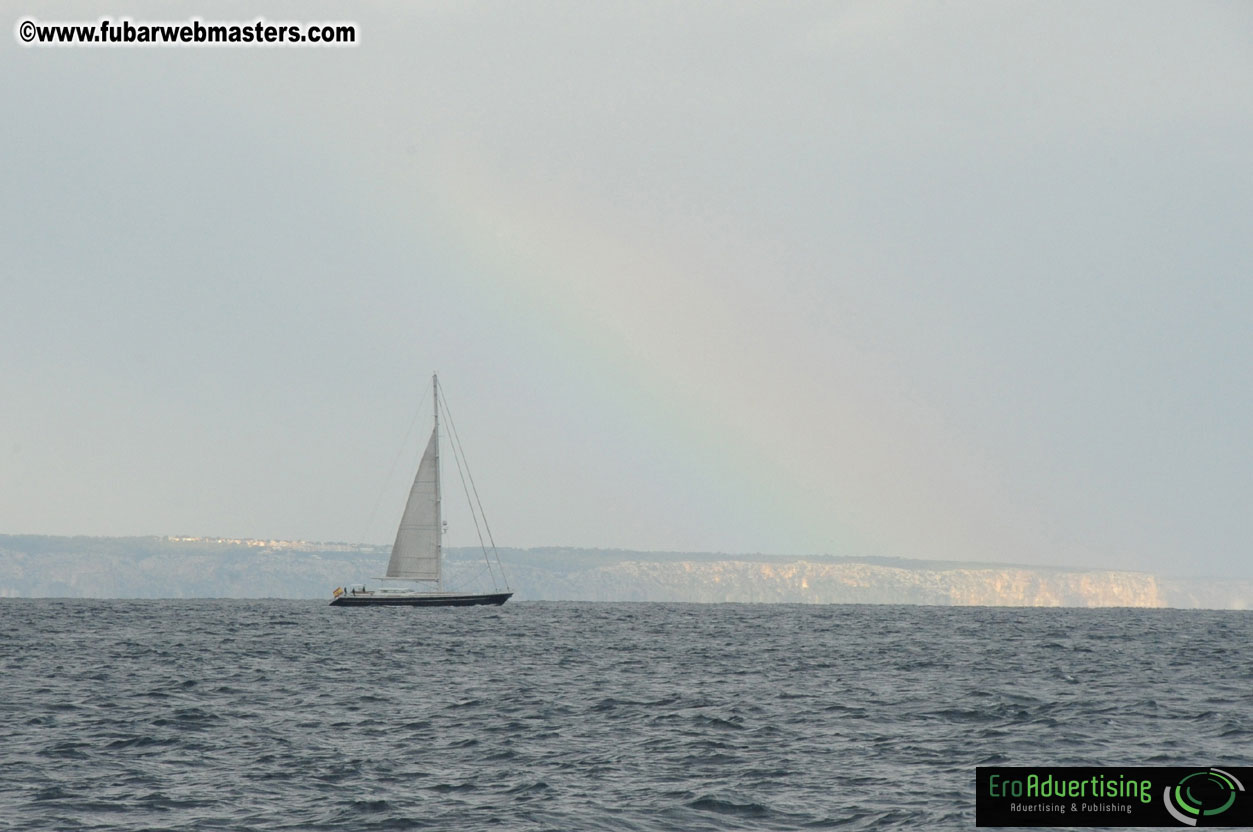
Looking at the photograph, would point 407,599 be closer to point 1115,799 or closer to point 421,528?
point 421,528

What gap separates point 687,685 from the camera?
45531 millimetres

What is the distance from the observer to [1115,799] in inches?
855

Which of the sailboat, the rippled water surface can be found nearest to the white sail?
the sailboat

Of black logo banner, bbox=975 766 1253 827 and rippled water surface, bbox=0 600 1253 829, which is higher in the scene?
black logo banner, bbox=975 766 1253 827

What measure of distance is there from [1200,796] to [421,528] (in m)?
108

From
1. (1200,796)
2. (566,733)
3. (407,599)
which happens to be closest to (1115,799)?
(1200,796)

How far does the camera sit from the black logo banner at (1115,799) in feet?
68.5

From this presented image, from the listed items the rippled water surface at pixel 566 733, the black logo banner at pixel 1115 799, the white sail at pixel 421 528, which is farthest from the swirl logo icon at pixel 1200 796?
the white sail at pixel 421 528

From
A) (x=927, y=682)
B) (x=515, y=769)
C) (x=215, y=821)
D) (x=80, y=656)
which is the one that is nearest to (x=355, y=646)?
(x=80, y=656)

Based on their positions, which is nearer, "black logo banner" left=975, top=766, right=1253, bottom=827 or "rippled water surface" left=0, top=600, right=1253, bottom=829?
"black logo banner" left=975, top=766, right=1253, bottom=827

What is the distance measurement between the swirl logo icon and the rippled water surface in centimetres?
363

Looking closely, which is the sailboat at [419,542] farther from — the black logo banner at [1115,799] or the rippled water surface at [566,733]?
the black logo banner at [1115,799]

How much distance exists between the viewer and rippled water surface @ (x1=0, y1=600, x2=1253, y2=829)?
905 inches

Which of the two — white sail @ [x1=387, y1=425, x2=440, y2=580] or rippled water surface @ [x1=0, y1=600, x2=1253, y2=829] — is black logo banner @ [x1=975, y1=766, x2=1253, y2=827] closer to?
rippled water surface @ [x1=0, y1=600, x2=1253, y2=829]
